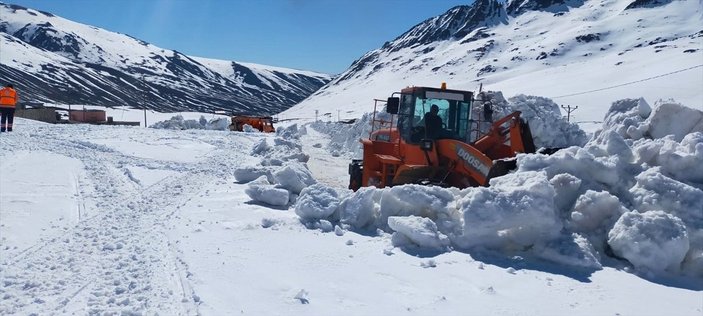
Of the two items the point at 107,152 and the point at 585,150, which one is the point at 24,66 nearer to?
the point at 107,152

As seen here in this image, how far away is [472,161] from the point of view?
812 cm

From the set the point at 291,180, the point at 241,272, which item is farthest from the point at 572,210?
the point at 291,180

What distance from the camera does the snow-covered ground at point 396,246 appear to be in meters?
4.24

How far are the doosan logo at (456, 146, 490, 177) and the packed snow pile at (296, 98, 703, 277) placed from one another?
3.64 feet

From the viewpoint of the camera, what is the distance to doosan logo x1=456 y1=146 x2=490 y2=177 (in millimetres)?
7793

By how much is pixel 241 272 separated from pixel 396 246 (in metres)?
1.61

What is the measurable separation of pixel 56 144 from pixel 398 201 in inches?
423

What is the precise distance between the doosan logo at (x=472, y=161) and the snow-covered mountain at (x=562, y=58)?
4618 centimetres

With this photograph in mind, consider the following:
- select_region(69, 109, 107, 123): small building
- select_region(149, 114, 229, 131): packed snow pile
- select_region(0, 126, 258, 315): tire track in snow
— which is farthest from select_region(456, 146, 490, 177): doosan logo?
select_region(69, 109, 107, 123): small building

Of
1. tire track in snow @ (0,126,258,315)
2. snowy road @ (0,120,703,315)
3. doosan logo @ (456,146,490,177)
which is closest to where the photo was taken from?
tire track in snow @ (0,126,258,315)

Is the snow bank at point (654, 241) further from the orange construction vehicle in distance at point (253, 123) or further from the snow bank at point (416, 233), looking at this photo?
the orange construction vehicle in distance at point (253, 123)

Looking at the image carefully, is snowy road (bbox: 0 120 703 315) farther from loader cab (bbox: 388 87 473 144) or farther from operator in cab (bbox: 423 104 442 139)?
loader cab (bbox: 388 87 473 144)

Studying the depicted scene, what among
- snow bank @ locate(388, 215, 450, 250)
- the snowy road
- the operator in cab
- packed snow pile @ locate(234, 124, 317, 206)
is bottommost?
the snowy road

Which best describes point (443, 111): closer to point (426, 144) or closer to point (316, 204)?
point (426, 144)
